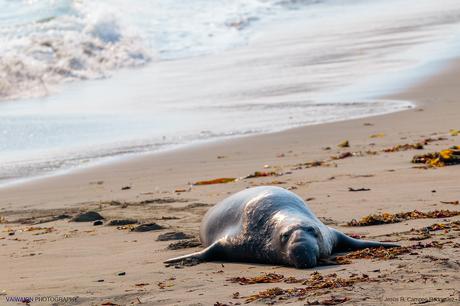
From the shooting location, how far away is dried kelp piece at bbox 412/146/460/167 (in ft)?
27.4

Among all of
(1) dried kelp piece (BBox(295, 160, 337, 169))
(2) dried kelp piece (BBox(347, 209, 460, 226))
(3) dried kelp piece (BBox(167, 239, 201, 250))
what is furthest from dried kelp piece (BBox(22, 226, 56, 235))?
(1) dried kelp piece (BBox(295, 160, 337, 169))

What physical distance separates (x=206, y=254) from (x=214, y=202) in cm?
226

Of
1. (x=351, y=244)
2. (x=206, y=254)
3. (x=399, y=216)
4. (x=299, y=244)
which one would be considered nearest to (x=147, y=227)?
(x=206, y=254)

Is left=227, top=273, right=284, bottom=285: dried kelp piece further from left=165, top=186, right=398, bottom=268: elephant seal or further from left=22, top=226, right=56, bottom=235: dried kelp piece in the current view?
left=22, top=226, right=56, bottom=235: dried kelp piece

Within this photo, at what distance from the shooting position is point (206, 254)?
5426 mm

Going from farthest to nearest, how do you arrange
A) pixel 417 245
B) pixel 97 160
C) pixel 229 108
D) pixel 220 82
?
pixel 220 82 → pixel 229 108 → pixel 97 160 → pixel 417 245

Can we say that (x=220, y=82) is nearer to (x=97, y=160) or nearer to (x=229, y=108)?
(x=229, y=108)

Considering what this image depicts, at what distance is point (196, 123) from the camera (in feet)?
45.8

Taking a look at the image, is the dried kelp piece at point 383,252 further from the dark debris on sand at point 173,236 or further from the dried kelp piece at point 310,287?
the dark debris on sand at point 173,236

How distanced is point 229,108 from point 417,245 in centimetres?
1041

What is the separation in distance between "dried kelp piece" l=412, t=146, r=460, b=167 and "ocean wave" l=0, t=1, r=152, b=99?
1226 cm

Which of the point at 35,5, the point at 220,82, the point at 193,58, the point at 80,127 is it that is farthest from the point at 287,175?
the point at 35,5

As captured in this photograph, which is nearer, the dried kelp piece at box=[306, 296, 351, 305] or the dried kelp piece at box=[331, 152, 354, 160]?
the dried kelp piece at box=[306, 296, 351, 305]

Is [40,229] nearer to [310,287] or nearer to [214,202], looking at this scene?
[214,202]
